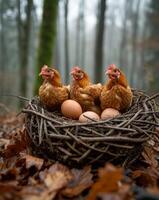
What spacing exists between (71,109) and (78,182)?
0.70 metres

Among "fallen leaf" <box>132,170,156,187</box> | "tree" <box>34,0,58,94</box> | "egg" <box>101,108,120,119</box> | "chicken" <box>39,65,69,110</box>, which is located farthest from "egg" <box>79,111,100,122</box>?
"tree" <box>34,0,58,94</box>

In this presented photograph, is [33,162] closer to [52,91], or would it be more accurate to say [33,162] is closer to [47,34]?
[52,91]

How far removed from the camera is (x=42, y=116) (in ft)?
7.44

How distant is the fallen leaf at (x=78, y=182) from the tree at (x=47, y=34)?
3.75 meters

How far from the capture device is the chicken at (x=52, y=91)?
2.57m

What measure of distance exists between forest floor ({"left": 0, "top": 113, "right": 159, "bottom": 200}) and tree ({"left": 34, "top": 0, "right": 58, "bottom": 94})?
10.6 feet

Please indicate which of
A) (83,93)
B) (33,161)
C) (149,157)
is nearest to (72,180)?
(33,161)

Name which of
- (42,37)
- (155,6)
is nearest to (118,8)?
(155,6)

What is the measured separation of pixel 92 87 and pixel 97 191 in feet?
3.73

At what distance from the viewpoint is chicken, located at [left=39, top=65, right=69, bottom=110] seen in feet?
8.45

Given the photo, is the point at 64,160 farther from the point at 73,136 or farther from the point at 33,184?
the point at 33,184

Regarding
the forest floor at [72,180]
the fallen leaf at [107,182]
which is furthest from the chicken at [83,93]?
the fallen leaf at [107,182]

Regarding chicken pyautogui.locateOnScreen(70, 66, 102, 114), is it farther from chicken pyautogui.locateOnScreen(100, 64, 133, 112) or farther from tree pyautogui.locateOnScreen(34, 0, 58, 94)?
tree pyautogui.locateOnScreen(34, 0, 58, 94)

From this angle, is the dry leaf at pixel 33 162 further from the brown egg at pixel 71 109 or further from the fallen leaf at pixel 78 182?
the brown egg at pixel 71 109
